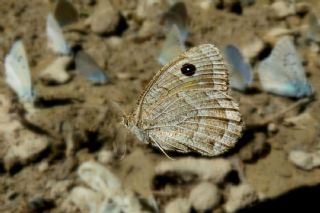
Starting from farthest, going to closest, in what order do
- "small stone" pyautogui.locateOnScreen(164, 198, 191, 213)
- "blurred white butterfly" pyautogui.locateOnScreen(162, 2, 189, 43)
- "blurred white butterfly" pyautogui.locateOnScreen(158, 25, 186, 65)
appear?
"blurred white butterfly" pyautogui.locateOnScreen(162, 2, 189, 43), "blurred white butterfly" pyautogui.locateOnScreen(158, 25, 186, 65), "small stone" pyautogui.locateOnScreen(164, 198, 191, 213)

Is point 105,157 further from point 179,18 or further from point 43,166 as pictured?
point 179,18

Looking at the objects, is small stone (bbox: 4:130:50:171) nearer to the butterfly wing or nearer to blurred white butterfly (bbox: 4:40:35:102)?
blurred white butterfly (bbox: 4:40:35:102)

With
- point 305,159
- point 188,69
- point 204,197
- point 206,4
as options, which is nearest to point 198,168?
point 204,197

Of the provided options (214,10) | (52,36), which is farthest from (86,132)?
(214,10)

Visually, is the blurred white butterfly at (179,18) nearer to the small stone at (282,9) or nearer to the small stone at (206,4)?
the small stone at (206,4)

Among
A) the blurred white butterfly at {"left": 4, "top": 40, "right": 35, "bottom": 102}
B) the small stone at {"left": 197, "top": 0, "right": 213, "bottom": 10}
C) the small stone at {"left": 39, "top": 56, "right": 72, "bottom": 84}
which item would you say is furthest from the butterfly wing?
the small stone at {"left": 197, "top": 0, "right": 213, "bottom": 10}

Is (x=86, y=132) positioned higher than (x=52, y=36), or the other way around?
(x=52, y=36)

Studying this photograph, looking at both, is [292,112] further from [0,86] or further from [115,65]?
[0,86]
